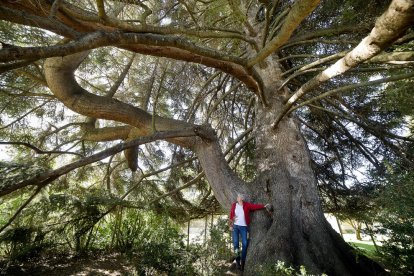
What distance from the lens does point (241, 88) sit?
7.65m

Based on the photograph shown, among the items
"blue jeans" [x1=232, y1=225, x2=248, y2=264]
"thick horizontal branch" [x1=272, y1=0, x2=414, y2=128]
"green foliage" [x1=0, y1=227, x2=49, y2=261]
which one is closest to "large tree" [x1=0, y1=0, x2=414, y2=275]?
"thick horizontal branch" [x1=272, y1=0, x2=414, y2=128]

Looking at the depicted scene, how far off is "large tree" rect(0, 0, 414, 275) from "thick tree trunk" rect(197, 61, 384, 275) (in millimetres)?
17

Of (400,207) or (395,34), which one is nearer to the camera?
(395,34)

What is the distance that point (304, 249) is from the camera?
11.7ft

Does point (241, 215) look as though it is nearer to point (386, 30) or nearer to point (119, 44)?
point (119, 44)

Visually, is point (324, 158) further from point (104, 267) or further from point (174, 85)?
point (104, 267)

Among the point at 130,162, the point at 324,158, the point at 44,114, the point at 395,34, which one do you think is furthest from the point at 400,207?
the point at 44,114

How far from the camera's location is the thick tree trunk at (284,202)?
3.52 m

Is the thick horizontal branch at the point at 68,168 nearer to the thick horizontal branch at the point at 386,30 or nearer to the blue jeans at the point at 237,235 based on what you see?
the blue jeans at the point at 237,235

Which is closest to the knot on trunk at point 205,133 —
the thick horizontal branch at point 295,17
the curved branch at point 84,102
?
the curved branch at point 84,102

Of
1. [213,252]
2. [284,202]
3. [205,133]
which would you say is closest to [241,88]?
[205,133]

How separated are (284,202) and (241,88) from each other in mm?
4319

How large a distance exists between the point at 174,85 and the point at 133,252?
149 inches

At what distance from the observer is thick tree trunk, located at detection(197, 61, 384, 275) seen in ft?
11.5
